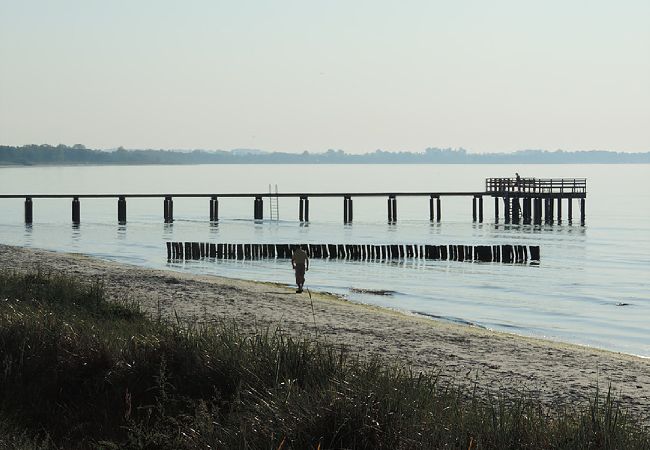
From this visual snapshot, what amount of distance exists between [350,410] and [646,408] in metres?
7.06

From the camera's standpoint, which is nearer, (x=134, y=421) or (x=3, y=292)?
(x=134, y=421)

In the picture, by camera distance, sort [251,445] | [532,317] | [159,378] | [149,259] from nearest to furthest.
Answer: [251,445]
[159,378]
[532,317]
[149,259]

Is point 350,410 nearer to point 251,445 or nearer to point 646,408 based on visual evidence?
point 251,445

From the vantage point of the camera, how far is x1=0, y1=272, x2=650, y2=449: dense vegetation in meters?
9.33

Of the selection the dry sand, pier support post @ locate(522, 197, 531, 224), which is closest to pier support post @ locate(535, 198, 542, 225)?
pier support post @ locate(522, 197, 531, 224)

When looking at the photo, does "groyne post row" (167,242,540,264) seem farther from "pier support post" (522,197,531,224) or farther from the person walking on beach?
"pier support post" (522,197,531,224)

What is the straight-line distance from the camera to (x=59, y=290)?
21.2 meters

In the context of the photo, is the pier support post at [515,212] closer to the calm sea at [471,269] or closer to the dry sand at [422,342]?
the calm sea at [471,269]

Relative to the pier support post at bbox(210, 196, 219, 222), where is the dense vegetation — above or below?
above

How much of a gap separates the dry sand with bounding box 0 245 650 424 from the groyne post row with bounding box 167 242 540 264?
1946cm

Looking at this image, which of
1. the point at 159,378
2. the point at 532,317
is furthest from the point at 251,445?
the point at 532,317

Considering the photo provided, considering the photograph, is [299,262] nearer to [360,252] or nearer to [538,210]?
[360,252]

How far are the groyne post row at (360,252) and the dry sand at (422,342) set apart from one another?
19458mm

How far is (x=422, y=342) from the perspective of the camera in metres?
20.6
